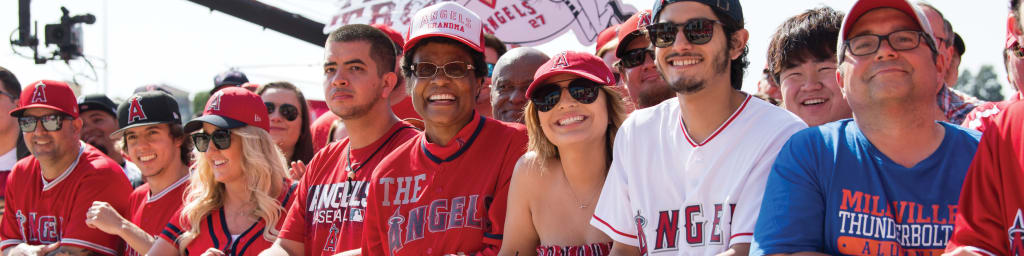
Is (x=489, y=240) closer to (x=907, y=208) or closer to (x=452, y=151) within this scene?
(x=452, y=151)

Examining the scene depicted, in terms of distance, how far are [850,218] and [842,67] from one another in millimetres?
437

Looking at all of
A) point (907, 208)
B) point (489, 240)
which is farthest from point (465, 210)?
point (907, 208)

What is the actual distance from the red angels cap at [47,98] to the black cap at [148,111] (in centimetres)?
91

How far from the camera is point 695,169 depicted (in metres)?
2.57

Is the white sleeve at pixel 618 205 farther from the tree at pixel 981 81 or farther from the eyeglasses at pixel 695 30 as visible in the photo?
the tree at pixel 981 81

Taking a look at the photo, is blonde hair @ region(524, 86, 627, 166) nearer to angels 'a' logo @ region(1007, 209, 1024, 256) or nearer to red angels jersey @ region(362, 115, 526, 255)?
red angels jersey @ region(362, 115, 526, 255)

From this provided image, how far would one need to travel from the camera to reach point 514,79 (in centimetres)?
413

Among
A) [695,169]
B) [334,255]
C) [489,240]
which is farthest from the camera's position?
[334,255]

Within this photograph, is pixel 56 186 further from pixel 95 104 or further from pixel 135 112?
pixel 95 104

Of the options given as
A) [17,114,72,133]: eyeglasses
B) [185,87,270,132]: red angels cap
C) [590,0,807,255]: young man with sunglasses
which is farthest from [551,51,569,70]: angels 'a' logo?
[17,114,72,133]: eyeglasses

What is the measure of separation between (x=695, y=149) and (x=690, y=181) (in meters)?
0.11

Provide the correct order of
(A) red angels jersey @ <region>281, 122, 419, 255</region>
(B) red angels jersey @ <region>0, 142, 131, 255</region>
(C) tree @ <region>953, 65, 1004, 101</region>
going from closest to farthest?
1. (A) red angels jersey @ <region>281, 122, 419, 255</region>
2. (B) red angels jersey @ <region>0, 142, 131, 255</region>
3. (C) tree @ <region>953, 65, 1004, 101</region>

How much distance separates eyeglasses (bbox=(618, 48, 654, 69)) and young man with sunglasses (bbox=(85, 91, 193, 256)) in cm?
274

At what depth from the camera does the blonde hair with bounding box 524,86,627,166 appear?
3129 millimetres
